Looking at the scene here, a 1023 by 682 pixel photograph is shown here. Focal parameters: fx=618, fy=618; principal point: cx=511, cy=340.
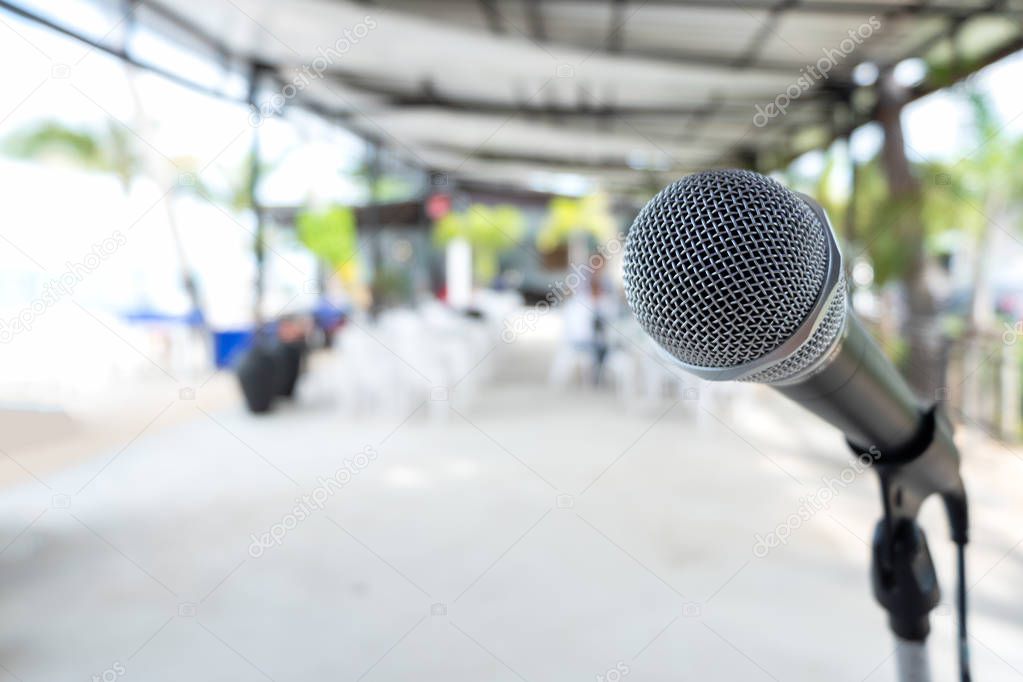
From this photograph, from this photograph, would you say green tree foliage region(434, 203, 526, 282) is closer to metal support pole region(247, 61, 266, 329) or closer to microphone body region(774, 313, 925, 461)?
metal support pole region(247, 61, 266, 329)

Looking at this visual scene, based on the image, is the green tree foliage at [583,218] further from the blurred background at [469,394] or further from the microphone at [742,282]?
the microphone at [742,282]

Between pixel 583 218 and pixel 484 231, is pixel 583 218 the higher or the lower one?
the higher one

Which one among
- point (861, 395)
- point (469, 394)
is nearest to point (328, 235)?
point (469, 394)

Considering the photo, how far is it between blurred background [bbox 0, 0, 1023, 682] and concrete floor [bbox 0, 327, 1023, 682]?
2 centimetres

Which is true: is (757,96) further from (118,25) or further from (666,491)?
(118,25)

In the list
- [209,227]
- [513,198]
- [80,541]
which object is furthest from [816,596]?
[513,198]

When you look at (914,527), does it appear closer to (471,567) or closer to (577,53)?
(471,567)

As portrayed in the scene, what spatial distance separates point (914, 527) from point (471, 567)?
1916 mm

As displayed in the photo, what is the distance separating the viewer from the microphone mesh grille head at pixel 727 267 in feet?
2.27

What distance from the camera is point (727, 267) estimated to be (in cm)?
69

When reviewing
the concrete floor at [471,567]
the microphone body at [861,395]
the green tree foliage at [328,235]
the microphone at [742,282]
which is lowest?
A: the green tree foliage at [328,235]

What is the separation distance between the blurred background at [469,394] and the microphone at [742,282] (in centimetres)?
163

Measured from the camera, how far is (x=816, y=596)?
8.13ft

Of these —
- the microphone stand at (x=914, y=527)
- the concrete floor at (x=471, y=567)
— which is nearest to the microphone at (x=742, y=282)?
the microphone stand at (x=914, y=527)
